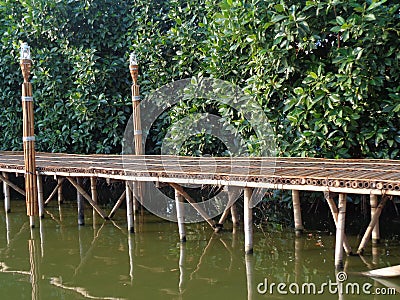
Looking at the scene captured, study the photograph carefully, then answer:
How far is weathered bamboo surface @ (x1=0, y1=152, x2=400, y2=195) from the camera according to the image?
460 cm

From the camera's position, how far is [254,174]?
523cm

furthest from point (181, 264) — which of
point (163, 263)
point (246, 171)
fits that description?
point (246, 171)

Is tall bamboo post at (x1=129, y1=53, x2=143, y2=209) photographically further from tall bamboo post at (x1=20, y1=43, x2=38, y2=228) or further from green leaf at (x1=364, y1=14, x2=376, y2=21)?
green leaf at (x1=364, y1=14, x2=376, y2=21)

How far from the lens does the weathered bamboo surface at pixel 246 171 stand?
460 cm

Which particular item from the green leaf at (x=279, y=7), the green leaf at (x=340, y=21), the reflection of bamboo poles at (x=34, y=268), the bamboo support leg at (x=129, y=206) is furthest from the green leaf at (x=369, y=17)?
the reflection of bamboo poles at (x=34, y=268)

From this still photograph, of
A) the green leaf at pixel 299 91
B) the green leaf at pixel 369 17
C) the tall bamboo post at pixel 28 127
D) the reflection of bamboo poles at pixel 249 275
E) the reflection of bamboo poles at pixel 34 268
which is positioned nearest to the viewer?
the reflection of bamboo poles at pixel 249 275

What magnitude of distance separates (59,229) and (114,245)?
1.20m

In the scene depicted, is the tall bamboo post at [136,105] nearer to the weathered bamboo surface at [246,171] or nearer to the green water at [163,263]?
the weathered bamboo surface at [246,171]

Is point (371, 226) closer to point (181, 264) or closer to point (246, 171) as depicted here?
point (246, 171)

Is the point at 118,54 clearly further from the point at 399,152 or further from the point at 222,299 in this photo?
the point at 222,299

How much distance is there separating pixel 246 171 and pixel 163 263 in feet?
4.04

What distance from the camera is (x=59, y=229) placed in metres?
6.96

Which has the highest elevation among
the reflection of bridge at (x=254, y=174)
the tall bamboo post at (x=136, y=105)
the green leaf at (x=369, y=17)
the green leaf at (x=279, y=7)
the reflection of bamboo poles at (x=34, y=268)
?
the green leaf at (x=279, y=7)

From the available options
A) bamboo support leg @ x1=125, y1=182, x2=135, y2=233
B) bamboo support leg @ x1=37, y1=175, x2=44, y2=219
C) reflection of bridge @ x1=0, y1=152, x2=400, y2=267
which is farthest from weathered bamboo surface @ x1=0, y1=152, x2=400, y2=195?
bamboo support leg @ x1=125, y1=182, x2=135, y2=233
